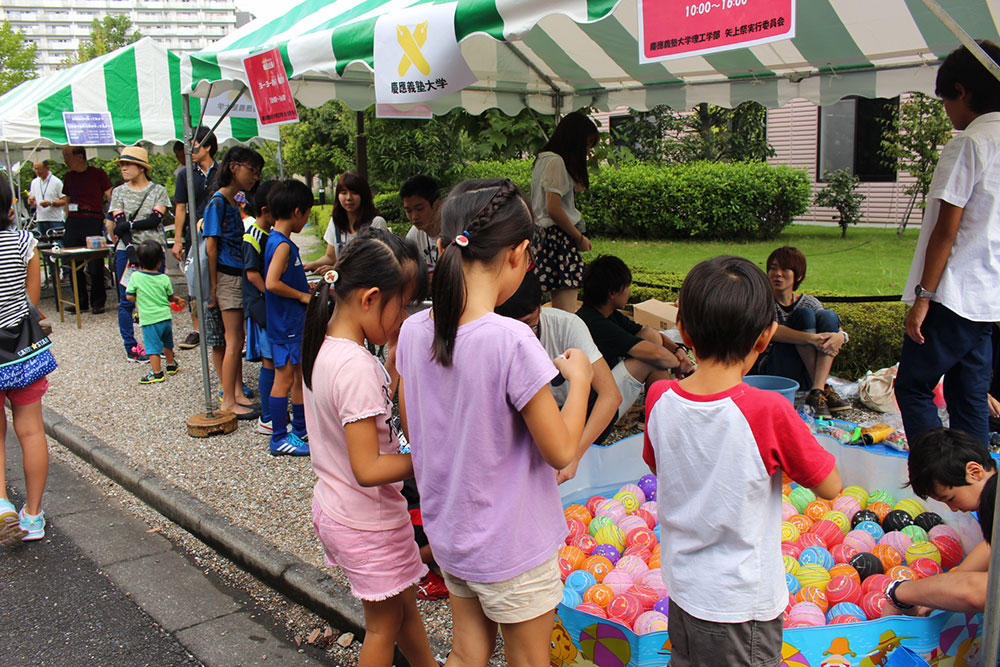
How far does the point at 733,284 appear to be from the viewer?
187cm

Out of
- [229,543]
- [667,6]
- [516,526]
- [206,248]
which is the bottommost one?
[229,543]

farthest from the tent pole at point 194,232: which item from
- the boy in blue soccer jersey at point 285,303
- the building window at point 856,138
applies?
the building window at point 856,138

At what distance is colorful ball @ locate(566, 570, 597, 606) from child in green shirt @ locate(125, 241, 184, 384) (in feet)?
18.1

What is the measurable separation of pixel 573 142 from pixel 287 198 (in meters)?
2.19

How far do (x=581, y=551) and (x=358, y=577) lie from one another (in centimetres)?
152

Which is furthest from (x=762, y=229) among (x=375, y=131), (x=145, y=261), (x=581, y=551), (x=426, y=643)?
(x=426, y=643)

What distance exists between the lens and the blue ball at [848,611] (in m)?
2.96

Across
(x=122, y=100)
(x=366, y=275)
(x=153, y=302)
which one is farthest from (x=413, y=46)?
(x=122, y=100)

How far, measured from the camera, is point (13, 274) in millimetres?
3926

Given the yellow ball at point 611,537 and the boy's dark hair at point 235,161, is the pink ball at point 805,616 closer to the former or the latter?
the yellow ball at point 611,537

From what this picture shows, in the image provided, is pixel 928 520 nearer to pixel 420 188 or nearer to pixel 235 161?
pixel 420 188

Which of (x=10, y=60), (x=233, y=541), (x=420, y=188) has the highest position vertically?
(x=10, y=60)

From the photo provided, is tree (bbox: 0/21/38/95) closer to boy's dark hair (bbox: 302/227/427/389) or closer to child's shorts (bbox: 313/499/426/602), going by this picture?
boy's dark hair (bbox: 302/227/427/389)

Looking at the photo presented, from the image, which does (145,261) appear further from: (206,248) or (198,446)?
(198,446)
